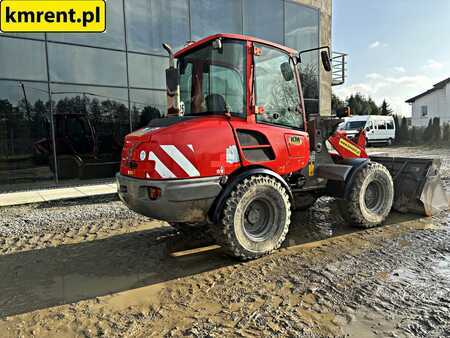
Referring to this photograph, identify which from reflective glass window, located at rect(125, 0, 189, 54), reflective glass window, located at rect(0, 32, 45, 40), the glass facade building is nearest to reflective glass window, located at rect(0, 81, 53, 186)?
the glass facade building

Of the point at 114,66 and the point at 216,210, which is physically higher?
the point at 114,66

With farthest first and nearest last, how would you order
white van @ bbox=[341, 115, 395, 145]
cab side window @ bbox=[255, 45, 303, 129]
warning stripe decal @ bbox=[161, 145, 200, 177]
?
white van @ bbox=[341, 115, 395, 145] < cab side window @ bbox=[255, 45, 303, 129] < warning stripe decal @ bbox=[161, 145, 200, 177]

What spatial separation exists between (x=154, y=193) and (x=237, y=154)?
104cm

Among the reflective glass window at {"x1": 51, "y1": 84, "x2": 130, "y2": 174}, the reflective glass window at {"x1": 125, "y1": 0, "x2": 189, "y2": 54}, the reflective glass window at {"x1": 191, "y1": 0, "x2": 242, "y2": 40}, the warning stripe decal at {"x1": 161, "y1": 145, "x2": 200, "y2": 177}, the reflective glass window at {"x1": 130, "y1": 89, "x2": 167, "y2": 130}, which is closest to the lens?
the warning stripe decal at {"x1": 161, "y1": 145, "x2": 200, "y2": 177}

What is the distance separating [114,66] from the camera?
10.7m

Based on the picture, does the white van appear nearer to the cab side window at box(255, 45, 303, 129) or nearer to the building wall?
the building wall

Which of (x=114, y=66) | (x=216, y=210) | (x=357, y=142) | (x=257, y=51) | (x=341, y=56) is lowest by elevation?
(x=216, y=210)

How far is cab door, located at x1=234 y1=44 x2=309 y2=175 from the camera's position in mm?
4062

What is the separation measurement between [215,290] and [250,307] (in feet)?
1.53

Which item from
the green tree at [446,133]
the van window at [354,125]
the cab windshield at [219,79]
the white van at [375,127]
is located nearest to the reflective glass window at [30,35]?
the cab windshield at [219,79]

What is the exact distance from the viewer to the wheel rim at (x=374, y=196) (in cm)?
527

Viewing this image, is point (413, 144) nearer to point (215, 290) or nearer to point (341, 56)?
point (341, 56)

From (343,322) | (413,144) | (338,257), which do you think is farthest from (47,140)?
(413,144)

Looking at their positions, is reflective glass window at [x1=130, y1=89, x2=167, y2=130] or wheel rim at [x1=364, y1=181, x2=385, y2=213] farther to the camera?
reflective glass window at [x1=130, y1=89, x2=167, y2=130]
